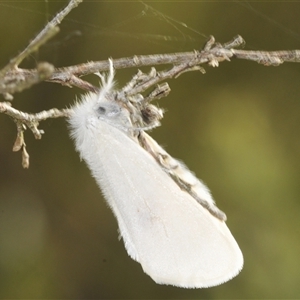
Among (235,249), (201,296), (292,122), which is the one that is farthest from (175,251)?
(292,122)

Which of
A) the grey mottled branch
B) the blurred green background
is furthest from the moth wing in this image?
the blurred green background

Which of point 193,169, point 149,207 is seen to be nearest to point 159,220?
point 149,207

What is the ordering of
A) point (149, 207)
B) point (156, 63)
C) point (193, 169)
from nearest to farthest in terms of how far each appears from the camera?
point (156, 63) → point (149, 207) → point (193, 169)

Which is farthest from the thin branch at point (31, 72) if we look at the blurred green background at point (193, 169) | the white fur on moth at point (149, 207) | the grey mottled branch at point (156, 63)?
the blurred green background at point (193, 169)

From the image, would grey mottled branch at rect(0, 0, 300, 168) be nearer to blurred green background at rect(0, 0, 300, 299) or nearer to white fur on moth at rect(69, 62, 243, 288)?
white fur on moth at rect(69, 62, 243, 288)

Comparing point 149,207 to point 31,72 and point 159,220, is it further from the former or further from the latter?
point 31,72

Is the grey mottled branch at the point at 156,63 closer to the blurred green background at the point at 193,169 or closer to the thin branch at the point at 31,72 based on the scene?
the thin branch at the point at 31,72
